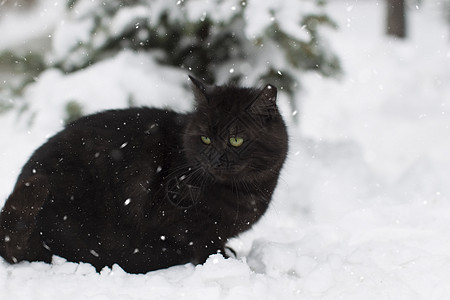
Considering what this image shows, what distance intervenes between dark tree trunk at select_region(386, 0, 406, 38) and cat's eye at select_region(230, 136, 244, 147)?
5.88m

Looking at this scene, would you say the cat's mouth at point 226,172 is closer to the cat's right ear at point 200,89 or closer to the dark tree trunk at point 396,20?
the cat's right ear at point 200,89

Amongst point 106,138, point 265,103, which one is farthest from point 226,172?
point 106,138

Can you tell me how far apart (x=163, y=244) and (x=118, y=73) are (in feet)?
5.81

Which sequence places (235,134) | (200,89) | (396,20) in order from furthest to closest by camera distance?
(396,20), (200,89), (235,134)

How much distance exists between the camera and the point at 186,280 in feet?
7.47

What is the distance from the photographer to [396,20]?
24.9 ft

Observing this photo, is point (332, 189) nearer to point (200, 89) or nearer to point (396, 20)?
point (200, 89)

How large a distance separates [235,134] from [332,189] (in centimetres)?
190

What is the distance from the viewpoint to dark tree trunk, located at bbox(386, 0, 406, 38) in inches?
298

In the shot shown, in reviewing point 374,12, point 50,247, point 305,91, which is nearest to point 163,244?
point 50,247

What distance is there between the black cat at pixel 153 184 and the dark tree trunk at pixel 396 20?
566 centimetres

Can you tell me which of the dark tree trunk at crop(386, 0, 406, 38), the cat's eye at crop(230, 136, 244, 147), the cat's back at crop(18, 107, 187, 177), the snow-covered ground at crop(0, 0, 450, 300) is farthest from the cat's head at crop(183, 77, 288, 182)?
the dark tree trunk at crop(386, 0, 406, 38)

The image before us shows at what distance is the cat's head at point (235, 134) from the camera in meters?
2.39

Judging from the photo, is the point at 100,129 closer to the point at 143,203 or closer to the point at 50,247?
the point at 143,203
